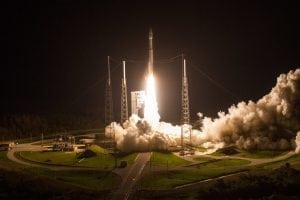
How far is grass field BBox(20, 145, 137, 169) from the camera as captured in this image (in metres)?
63.2

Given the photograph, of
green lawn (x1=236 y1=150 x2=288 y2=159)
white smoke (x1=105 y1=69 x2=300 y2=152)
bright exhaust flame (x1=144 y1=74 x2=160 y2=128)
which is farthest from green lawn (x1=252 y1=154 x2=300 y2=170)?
bright exhaust flame (x1=144 y1=74 x2=160 y2=128)

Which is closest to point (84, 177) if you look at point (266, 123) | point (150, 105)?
point (150, 105)

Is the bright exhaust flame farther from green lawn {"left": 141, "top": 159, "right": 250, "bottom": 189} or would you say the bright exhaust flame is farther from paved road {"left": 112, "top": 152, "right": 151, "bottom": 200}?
green lawn {"left": 141, "top": 159, "right": 250, "bottom": 189}

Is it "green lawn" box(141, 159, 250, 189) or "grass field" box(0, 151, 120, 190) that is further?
"grass field" box(0, 151, 120, 190)

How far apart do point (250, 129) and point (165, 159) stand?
16873 mm

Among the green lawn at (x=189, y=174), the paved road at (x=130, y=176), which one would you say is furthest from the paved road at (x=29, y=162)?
the green lawn at (x=189, y=174)

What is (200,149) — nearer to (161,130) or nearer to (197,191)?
(161,130)

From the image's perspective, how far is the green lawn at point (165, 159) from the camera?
204 feet

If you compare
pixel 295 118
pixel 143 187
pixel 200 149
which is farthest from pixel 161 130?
pixel 143 187

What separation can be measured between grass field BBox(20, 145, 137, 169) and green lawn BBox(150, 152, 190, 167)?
274cm

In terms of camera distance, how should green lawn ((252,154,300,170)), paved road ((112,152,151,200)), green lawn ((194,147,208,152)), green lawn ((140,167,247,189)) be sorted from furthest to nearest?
green lawn ((194,147,208,152)), green lawn ((252,154,300,170)), green lawn ((140,167,247,189)), paved road ((112,152,151,200))

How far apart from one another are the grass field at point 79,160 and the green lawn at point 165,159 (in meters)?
2.74

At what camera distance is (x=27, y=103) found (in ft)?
527

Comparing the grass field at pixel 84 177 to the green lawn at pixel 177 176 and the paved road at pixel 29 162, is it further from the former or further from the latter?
the green lawn at pixel 177 176
